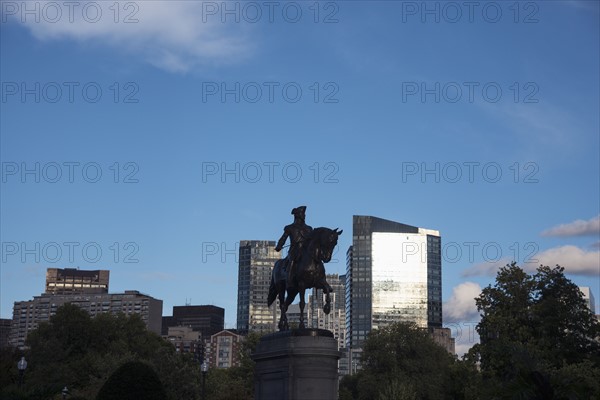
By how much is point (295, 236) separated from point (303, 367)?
5.19 metres

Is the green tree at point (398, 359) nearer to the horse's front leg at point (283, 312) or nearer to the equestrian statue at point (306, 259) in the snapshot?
the horse's front leg at point (283, 312)

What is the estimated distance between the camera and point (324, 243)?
31453 mm

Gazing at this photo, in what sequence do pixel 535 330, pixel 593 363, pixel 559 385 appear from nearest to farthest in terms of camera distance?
pixel 559 385, pixel 593 363, pixel 535 330

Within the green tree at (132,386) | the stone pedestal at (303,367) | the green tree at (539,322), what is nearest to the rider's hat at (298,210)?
the stone pedestal at (303,367)

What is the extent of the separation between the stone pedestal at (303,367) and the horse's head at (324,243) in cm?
283

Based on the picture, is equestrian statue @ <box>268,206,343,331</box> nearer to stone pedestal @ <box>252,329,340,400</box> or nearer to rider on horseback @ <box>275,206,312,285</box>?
rider on horseback @ <box>275,206,312,285</box>

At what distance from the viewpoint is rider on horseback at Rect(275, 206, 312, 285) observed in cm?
3195

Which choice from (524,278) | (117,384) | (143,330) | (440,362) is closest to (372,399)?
(440,362)

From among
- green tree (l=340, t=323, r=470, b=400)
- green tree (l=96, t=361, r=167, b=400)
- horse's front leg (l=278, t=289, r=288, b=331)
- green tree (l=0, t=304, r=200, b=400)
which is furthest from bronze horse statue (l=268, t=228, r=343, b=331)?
green tree (l=340, t=323, r=470, b=400)

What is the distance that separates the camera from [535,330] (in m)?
60.6

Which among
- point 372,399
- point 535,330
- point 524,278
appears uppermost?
point 524,278

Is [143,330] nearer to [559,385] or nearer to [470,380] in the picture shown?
[470,380]

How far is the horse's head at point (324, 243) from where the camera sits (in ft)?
103

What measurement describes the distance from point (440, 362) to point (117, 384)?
76.3m
